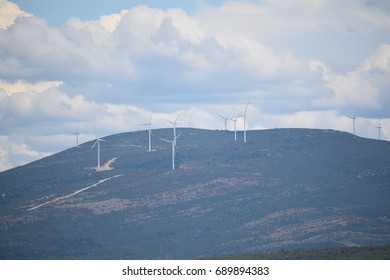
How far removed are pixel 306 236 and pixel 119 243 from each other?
38.5 m

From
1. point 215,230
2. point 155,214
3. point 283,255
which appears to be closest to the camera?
point 283,255

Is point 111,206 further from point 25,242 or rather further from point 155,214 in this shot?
point 25,242

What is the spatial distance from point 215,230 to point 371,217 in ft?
115

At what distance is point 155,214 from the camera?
7549 inches

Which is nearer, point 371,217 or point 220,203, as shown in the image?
point 371,217

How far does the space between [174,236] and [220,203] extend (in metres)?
24.6

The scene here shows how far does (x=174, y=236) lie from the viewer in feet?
576

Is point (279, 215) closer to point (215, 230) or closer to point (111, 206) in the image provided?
point (215, 230)
